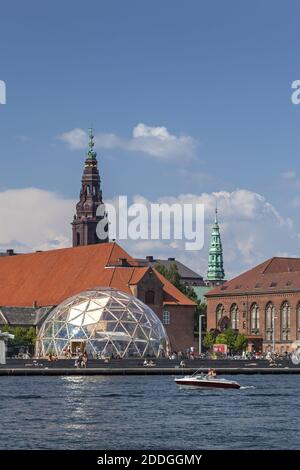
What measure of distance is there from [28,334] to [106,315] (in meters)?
22.6

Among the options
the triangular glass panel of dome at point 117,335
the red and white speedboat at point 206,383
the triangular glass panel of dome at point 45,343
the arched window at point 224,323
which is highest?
the arched window at point 224,323

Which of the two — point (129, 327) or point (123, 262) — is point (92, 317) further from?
point (123, 262)

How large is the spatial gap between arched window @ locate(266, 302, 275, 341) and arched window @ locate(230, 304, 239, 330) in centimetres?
734

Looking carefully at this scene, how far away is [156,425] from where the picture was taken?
210 feet

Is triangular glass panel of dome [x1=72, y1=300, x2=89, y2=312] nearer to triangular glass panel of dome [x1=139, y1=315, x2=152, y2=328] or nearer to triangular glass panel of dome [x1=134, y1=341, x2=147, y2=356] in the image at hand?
triangular glass panel of dome [x1=139, y1=315, x2=152, y2=328]

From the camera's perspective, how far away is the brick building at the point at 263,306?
599 feet

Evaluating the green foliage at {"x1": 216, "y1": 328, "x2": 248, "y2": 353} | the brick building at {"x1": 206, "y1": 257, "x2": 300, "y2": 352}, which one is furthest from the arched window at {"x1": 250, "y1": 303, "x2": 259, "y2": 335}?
the green foliage at {"x1": 216, "y1": 328, "x2": 248, "y2": 353}

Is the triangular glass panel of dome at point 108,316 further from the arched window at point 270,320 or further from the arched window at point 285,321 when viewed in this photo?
the arched window at point 270,320

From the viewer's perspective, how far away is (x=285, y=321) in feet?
604

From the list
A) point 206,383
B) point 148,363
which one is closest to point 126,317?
point 148,363

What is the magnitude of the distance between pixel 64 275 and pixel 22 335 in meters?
15.4

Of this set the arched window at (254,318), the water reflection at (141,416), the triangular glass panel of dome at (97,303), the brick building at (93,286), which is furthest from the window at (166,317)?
the water reflection at (141,416)

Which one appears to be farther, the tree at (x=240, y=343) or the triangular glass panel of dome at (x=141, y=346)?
the tree at (x=240, y=343)
